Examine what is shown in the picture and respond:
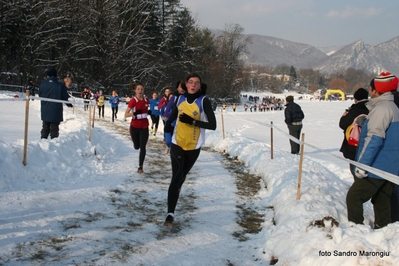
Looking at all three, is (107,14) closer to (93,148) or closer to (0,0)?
(0,0)

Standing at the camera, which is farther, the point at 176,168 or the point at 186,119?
the point at 176,168

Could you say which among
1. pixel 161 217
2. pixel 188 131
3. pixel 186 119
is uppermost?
pixel 186 119

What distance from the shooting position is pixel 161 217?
5.15 meters

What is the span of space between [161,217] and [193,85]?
196cm

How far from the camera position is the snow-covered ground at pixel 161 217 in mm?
3686

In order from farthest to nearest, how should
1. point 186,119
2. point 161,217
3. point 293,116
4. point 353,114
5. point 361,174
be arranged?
point 293,116 < point 353,114 < point 161,217 < point 186,119 < point 361,174

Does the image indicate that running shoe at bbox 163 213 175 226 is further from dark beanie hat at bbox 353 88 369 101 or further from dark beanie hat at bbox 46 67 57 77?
dark beanie hat at bbox 46 67 57 77

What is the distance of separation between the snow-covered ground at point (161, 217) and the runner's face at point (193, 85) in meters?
1.86

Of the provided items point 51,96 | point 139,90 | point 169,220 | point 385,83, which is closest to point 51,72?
point 51,96

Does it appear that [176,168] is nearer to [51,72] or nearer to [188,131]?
[188,131]

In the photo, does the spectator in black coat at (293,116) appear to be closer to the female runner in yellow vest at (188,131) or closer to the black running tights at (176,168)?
the female runner in yellow vest at (188,131)

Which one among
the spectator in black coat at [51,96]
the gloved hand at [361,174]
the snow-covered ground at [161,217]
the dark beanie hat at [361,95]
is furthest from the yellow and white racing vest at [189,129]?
the spectator in black coat at [51,96]

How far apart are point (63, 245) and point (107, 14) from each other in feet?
133

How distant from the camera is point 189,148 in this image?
15.9ft
